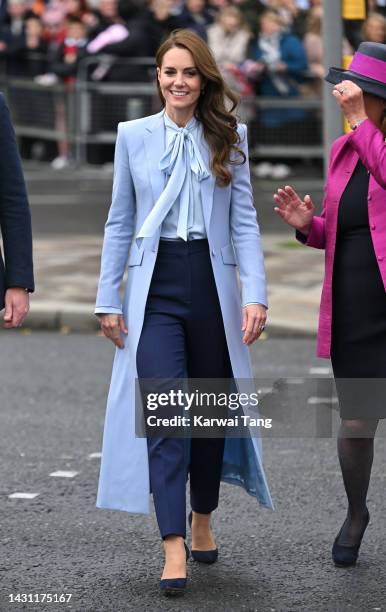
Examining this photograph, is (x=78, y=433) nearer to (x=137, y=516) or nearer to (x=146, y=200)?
(x=137, y=516)

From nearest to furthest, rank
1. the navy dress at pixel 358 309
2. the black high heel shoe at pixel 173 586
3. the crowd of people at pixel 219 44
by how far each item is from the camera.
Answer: the black high heel shoe at pixel 173 586, the navy dress at pixel 358 309, the crowd of people at pixel 219 44

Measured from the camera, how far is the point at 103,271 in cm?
547

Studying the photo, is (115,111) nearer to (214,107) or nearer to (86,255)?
(86,255)

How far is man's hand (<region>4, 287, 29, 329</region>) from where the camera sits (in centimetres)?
542

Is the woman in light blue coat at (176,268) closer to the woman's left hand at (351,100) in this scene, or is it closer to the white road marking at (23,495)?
the woman's left hand at (351,100)

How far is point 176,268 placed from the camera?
5.39 m

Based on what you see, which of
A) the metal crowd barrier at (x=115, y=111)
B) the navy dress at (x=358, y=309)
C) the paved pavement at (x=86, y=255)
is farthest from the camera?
the metal crowd barrier at (x=115, y=111)

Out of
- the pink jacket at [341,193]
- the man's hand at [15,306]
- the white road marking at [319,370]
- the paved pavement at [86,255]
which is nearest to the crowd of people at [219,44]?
the paved pavement at [86,255]

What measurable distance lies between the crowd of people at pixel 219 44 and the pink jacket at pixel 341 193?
12.4 m

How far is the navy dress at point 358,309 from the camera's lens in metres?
5.47

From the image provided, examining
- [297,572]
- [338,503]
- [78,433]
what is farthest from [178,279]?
[78,433]

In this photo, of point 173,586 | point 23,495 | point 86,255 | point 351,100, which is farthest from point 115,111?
point 173,586

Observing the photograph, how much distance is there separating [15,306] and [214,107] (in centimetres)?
97

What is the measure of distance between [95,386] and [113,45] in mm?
11141
